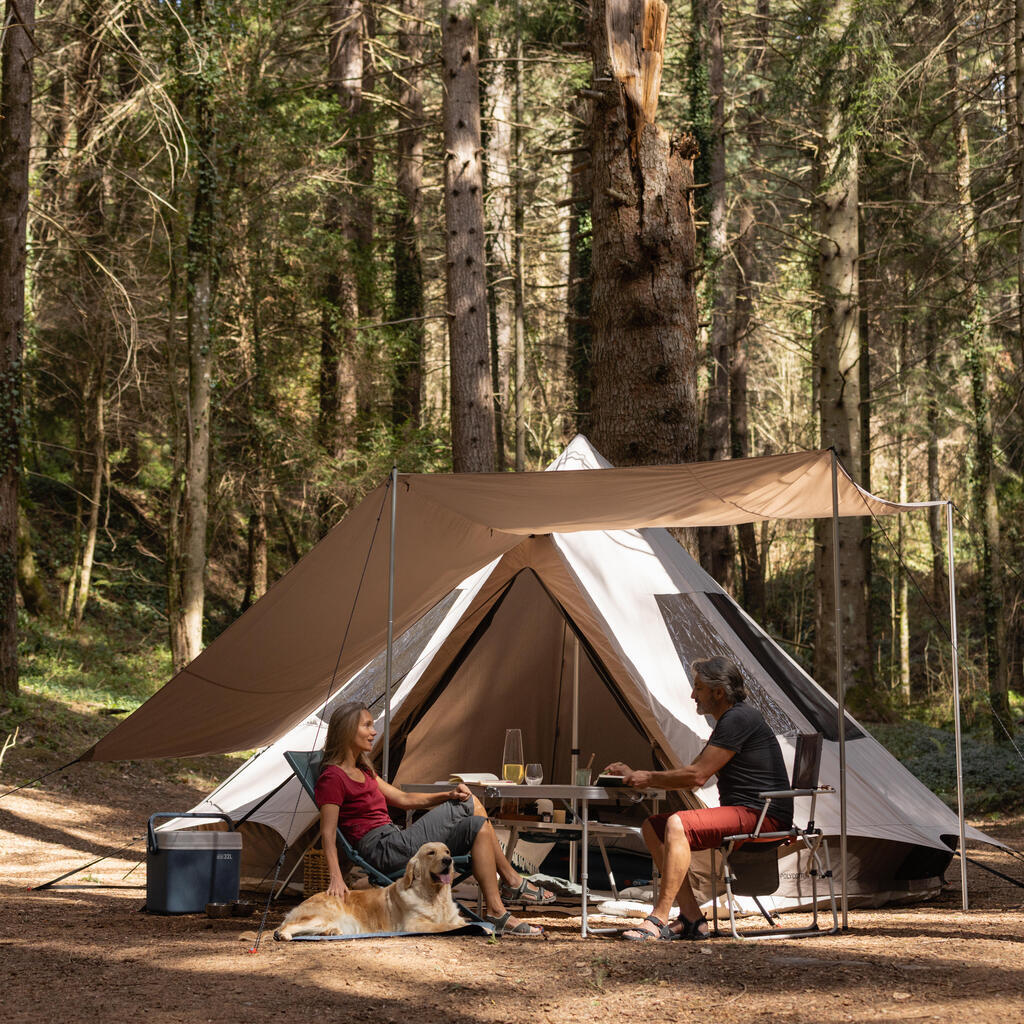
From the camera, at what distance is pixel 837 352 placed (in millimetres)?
11891

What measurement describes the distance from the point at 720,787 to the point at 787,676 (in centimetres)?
137

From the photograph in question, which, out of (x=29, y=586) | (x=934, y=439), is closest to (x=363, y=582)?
(x=29, y=586)

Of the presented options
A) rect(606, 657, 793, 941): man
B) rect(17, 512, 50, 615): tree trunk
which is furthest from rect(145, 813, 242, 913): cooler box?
rect(17, 512, 50, 615): tree trunk

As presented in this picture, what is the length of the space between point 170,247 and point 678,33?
27.2ft

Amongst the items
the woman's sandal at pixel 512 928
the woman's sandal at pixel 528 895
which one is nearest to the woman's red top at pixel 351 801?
the woman's sandal at pixel 512 928

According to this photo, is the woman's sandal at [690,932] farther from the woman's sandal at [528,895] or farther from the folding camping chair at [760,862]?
the woman's sandal at [528,895]

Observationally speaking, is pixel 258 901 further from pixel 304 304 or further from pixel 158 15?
pixel 304 304

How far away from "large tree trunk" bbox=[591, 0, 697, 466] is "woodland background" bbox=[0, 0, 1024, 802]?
0.02 metres

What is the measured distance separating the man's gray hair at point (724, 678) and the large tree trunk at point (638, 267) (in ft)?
7.61

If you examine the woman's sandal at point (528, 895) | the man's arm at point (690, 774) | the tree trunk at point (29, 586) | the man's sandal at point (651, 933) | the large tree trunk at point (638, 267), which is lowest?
the woman's sandal at point (528, 895)

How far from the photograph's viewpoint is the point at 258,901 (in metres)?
5.57

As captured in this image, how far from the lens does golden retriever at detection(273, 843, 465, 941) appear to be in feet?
14.1

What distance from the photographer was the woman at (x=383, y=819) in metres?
4.59

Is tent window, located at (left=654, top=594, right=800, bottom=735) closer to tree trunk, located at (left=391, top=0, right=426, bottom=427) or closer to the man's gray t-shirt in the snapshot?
the man's gray t-shirt
